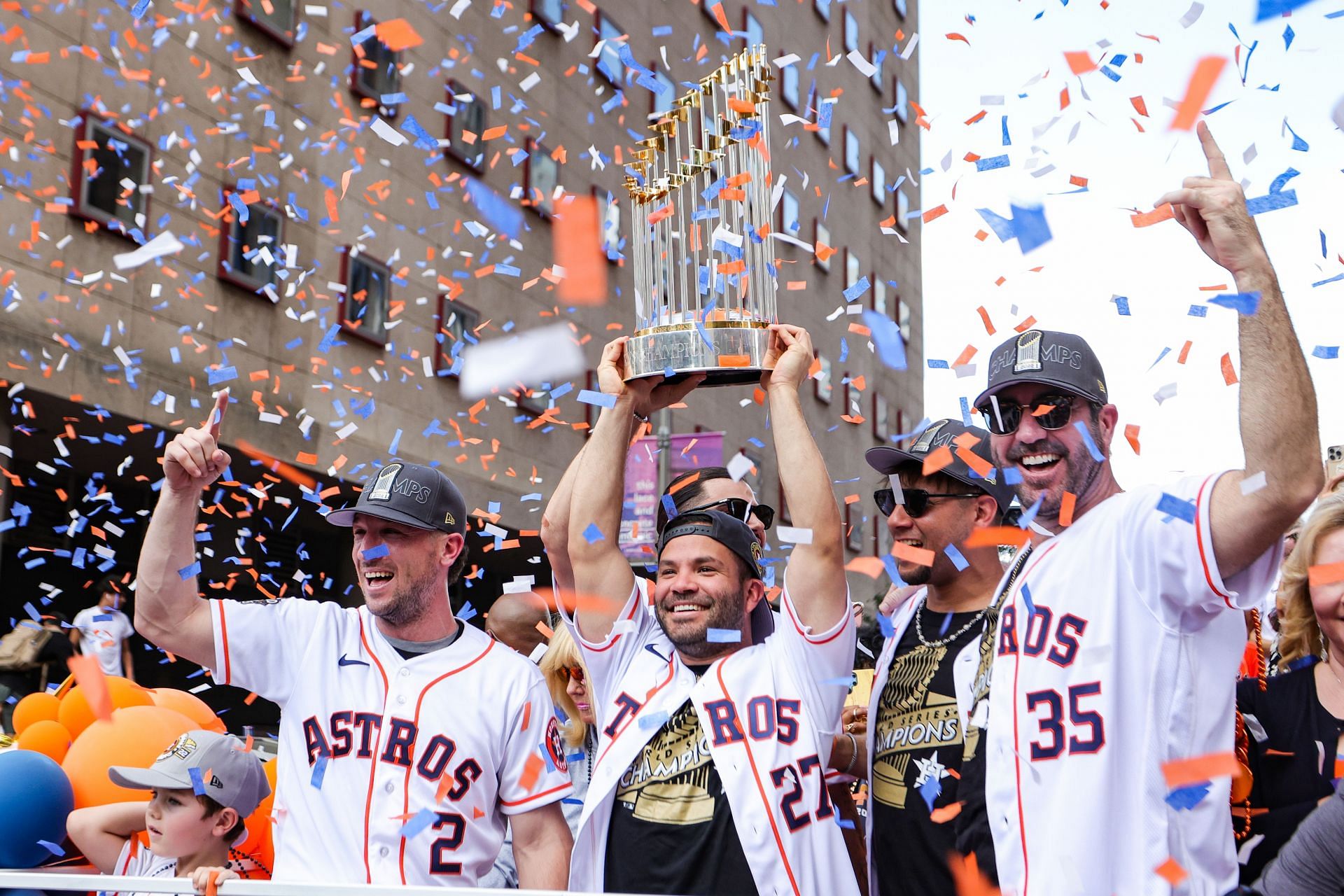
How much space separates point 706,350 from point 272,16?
37.2 feet

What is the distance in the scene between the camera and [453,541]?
4172 mm

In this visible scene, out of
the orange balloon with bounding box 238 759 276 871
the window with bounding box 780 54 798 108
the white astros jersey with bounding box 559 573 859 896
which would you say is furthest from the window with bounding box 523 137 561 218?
the white astros jersey with bounding box 559 573 859 896

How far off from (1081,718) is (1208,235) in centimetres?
102

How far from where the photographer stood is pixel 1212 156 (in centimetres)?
293

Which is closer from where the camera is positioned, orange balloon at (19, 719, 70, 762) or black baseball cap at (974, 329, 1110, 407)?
black baseball cap at (974, 329, 1110, 407)

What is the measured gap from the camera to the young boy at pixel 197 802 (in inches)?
169

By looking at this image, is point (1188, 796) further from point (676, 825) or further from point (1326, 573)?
point (676, 825)

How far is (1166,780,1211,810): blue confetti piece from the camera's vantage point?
2824mm

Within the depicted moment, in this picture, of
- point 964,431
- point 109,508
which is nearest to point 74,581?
point 109,508

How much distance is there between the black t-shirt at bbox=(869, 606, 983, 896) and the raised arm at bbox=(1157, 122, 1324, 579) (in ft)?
2.71

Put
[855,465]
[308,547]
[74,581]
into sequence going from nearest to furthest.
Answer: [74,581] → [308,547] → [855,465]

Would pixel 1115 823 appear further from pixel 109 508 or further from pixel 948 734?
pixel 109 508

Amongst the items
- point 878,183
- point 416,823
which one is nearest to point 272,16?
point 416,823

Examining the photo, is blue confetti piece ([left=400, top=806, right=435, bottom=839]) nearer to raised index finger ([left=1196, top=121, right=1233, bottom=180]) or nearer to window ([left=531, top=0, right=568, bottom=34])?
raised index finger ([left=1196, top=121, right=1233, bottom=180])
